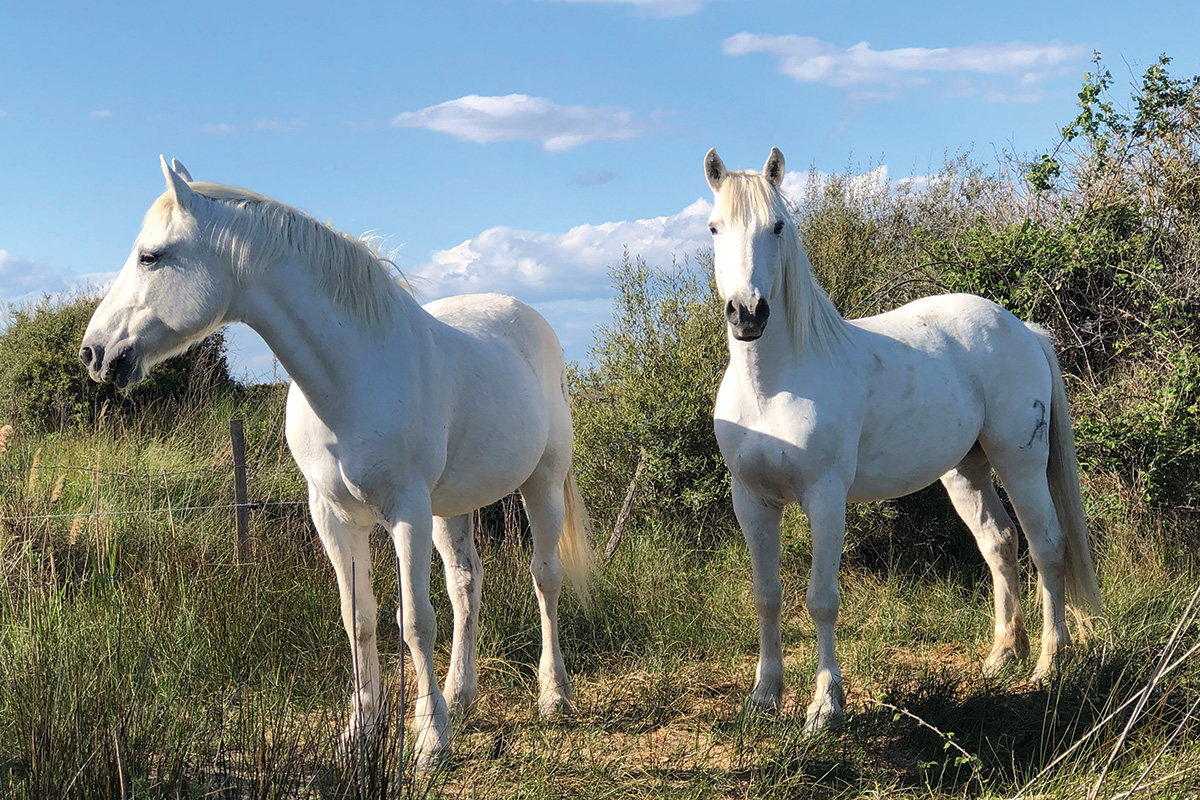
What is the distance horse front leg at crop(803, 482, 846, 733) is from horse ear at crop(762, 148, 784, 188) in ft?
4.06

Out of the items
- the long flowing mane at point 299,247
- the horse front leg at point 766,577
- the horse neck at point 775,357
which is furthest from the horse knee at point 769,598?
the long flowing mane at point 299,247

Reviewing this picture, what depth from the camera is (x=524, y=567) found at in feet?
18.6

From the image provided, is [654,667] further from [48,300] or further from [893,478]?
[48,300]

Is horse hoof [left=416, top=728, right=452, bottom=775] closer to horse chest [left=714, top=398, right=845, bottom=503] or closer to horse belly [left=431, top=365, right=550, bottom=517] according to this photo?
horse belly [left=431, top=365, right=550, bottom=517]

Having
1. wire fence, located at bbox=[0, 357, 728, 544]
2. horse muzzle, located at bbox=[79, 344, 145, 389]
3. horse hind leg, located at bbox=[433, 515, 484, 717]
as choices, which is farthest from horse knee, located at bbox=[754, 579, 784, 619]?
horse muzzle, located at bbox=[79, 344, 145, 389]

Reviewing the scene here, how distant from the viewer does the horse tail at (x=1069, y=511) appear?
488cm

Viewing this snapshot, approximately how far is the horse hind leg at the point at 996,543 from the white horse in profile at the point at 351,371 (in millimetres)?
2413

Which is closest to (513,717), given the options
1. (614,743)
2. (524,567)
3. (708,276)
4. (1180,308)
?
(614,743)

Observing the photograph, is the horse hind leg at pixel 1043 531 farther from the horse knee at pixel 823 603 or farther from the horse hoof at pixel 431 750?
the horse hoof at pixel 431 750

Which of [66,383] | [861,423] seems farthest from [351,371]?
[66,383]

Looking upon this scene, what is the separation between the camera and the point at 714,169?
3.79 metres

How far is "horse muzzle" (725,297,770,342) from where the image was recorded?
11.5ft

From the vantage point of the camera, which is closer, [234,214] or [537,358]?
[234,214]

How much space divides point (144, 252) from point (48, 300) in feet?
36.5
